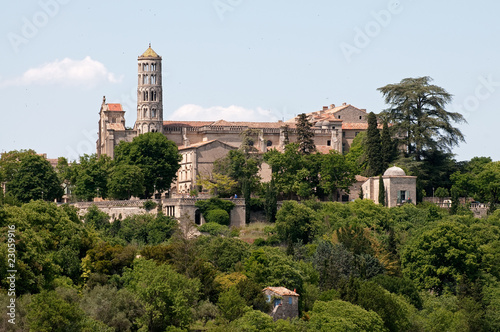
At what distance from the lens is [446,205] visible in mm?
86250

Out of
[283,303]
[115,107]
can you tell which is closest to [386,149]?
[115,107]

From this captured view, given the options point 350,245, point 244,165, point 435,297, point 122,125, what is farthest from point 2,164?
point 435,297

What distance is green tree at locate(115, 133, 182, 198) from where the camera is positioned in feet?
281

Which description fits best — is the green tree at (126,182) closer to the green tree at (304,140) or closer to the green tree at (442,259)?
the green tree at (304,140)

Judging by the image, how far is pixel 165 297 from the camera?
55094mm

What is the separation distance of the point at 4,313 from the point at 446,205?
45784 millimetres

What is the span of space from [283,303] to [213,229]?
732 inches

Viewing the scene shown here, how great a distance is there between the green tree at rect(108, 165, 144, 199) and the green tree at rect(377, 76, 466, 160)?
1929cm

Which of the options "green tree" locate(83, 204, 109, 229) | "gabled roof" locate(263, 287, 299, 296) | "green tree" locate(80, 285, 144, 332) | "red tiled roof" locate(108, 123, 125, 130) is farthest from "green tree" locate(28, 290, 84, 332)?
"red tiled roof" locate(108, 123, 125, 130)

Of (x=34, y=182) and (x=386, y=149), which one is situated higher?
(x=386, y=149)

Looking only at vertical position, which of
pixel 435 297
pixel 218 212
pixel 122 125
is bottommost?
pixel 435 297

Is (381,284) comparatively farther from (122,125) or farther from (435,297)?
(122,125)

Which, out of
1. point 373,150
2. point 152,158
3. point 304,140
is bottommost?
point 152,158

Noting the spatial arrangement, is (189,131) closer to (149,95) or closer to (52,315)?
(149,95)
